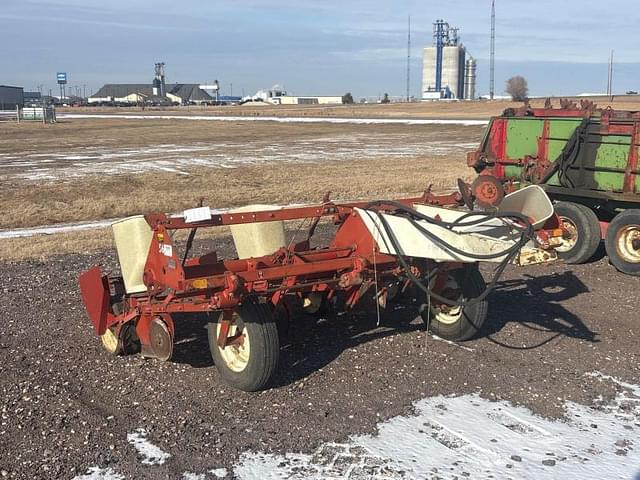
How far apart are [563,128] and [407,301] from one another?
4.06 m

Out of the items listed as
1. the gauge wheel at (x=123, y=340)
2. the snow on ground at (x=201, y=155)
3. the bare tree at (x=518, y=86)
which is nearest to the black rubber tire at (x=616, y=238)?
the gauge wheel at (x=123, y=340)

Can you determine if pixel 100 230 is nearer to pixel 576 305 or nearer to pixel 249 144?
pixel 576 305

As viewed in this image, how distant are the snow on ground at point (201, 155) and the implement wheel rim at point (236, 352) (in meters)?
14.5

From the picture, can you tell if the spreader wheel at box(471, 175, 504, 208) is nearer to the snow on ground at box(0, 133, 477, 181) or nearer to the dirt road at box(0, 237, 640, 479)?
the dirt road at box(0, 237, 640, 479)

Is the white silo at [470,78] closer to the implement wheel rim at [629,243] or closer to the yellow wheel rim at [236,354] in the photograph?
the implement wheel rim at [629,243]

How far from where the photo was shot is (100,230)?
10953 mm

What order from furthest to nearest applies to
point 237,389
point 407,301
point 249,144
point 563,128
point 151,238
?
point 249,144 < point 563,128 < point 407,301 < point 151,238 < point 237,389

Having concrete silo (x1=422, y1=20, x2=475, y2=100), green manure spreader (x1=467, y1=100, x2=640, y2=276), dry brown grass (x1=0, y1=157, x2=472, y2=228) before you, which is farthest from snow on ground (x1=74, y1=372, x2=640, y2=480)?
concrete silo (x1=422, y1=20, x2=475, y2=100)

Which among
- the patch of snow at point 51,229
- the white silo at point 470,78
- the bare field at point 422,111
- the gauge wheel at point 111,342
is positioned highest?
the white silo at point 470,78

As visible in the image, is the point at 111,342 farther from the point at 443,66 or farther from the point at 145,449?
the point at 443,66

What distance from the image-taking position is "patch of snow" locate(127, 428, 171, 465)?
154 inches

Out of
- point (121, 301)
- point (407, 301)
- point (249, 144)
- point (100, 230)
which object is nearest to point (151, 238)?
point (121, 301)

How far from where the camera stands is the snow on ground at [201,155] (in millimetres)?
20312

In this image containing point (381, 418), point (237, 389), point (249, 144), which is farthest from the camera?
point (249, 144)
